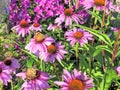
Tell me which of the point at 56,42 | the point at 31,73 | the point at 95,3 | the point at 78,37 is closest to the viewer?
the point at 31,73

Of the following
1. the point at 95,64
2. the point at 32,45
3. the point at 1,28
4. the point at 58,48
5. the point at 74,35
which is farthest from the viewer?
the point at 1,28

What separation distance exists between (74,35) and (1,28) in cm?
277

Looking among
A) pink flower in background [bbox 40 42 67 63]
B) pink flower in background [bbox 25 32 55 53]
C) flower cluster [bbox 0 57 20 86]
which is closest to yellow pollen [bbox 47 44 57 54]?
pink flower in background [bbox 40 42 67 63]

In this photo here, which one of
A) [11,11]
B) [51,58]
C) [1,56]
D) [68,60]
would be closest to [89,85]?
[51,58]

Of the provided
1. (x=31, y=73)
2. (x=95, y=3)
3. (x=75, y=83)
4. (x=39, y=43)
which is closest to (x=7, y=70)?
(x=39, y=43)

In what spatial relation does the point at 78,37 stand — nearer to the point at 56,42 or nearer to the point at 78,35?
the point at 78,35

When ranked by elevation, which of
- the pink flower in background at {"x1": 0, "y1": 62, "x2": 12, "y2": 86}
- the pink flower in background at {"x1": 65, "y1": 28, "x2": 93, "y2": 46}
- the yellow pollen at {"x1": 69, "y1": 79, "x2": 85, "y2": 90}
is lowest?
the yellow pollen at {"x1": 69, "y1": 79, "x2": 85, "y2": 90}

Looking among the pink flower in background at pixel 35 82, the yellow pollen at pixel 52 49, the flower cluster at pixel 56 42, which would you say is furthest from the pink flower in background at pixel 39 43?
the pink flower in background at pixel 35 82

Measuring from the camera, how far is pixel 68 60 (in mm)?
2844

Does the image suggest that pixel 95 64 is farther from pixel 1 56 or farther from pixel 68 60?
pixel 1 56

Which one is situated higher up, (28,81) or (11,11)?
(11,11)

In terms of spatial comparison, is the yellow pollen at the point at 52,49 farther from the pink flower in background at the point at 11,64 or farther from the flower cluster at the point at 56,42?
the pink flower in background at the point at 11,64

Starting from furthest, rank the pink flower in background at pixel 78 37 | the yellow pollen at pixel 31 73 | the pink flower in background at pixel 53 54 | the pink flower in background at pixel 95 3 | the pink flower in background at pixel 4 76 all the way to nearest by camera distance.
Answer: the pink flower in background at pixel 95 3
the pink flower in background at pixel 78 37
the pink flower in background at pixel 53 54
the pink flower in background at pixel 4 76
the yellow pollen at pixel 31 73

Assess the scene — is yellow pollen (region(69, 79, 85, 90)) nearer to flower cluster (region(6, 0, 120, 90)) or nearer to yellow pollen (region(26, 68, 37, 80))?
flower cluster (region(6, 0, 120, 90))
